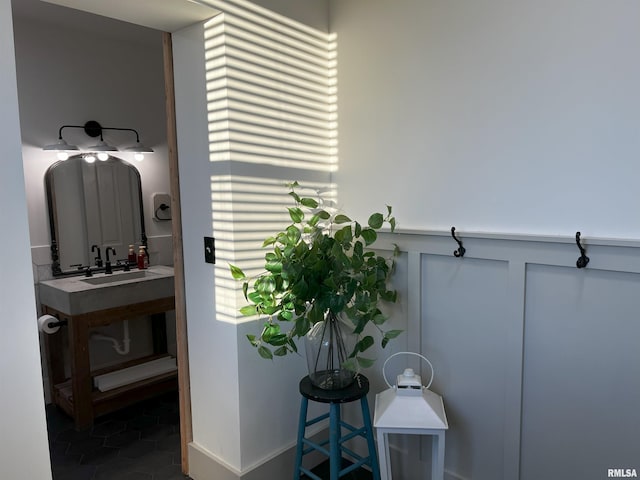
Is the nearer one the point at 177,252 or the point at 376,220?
the point at 376,220

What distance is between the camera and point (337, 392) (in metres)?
1.72

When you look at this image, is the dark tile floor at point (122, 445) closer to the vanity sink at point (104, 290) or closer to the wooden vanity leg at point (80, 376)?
the wooden vanity leg at point (80, 376)

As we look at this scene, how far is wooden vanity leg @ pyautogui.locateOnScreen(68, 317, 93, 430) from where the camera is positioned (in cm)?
260

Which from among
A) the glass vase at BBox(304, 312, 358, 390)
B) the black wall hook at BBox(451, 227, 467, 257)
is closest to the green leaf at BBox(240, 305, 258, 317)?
the glass vase at BBox(304, 312, 358, 390)

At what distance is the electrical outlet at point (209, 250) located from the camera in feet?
6.09

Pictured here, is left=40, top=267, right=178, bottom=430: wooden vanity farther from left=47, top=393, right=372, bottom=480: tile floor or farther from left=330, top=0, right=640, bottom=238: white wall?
left=330, top=0, right=640, bottom=238: white wall

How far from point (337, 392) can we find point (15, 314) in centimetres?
110

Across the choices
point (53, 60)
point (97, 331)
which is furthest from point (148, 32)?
point (97, 331)

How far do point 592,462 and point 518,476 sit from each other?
0.88ft

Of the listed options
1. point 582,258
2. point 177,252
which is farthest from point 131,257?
point 582,258

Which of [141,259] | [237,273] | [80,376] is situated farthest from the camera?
[141,259]

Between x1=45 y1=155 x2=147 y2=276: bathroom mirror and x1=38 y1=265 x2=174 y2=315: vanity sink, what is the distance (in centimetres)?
14

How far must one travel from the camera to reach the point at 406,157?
1.88 metres

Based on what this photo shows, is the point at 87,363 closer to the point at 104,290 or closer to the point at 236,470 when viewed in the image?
the point at 104,290
